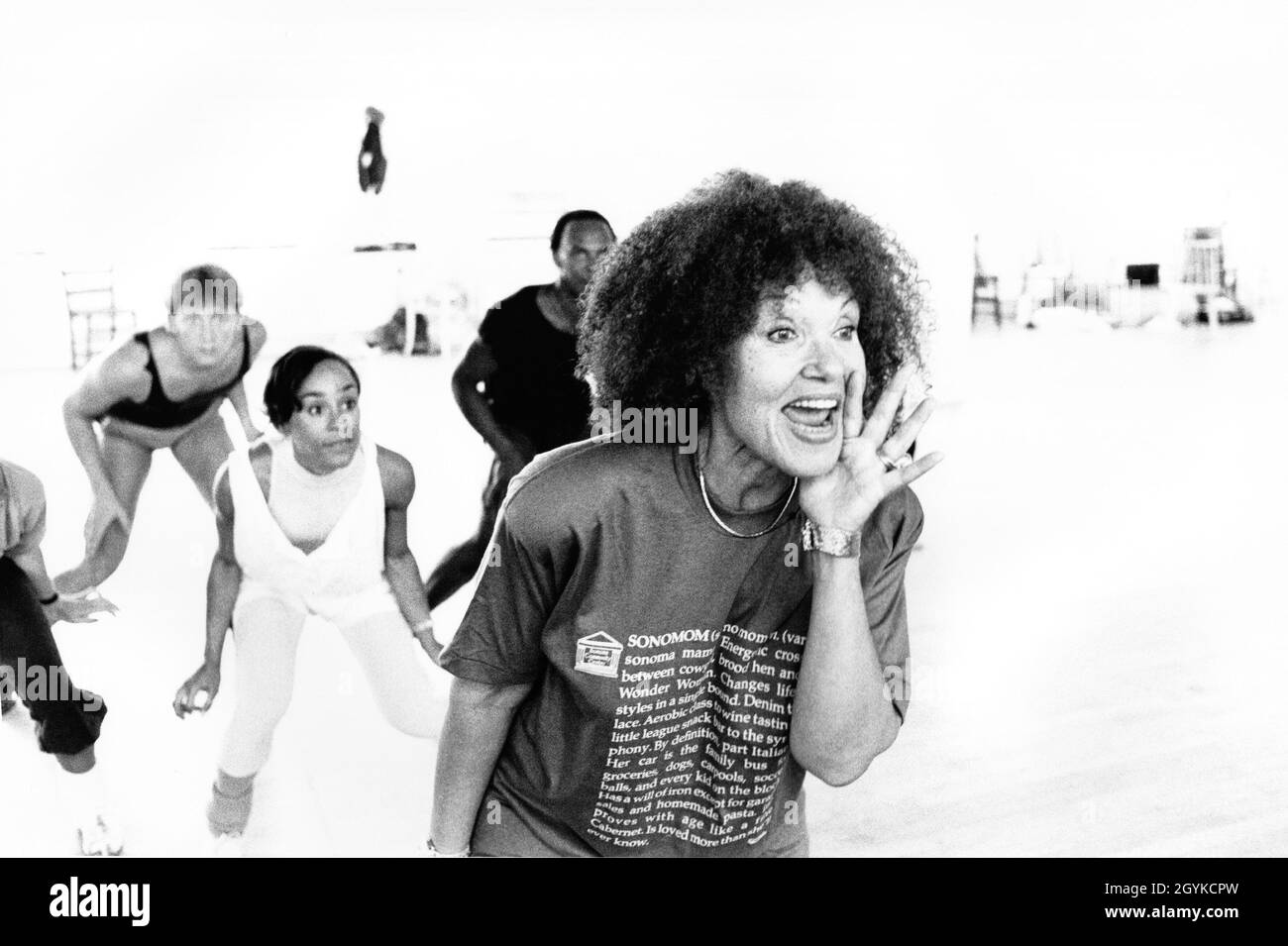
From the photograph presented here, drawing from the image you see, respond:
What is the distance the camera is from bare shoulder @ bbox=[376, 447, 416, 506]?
3.07m

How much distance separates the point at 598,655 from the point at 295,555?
1648mm

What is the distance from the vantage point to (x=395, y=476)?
3092 millimetres

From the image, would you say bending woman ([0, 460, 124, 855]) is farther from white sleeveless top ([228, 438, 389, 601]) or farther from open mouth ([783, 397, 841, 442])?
open mouth ([783, 397, 841, 442])

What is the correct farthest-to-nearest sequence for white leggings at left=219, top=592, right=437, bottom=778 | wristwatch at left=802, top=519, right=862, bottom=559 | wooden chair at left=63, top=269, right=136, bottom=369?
white leggings at left=219, top=592, right=437, bottom=778
wooden chair at left=63, top=269, right=136, bottom=369
wristwatch at left=802, top=519, right=862, bottom=559

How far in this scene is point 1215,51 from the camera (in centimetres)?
356

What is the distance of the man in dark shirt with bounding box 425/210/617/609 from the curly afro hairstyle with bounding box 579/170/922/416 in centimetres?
139

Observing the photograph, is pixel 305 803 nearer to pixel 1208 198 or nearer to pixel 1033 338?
pixel 1033 338

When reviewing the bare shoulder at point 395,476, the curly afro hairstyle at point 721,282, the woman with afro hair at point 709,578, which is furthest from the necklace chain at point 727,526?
the bare shoulder at point 395,476

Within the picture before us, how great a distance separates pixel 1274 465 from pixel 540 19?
2366mm

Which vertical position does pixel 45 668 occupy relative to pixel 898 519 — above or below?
Result: below

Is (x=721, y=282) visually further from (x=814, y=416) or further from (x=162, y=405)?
(x=162, y=405)

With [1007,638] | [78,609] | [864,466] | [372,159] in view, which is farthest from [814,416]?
[1007,638]

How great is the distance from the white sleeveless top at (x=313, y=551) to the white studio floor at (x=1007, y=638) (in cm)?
8

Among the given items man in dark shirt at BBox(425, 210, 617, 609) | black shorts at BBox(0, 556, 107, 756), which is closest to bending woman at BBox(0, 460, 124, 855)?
black shorts at BBox(0, 556, 107, 756)
